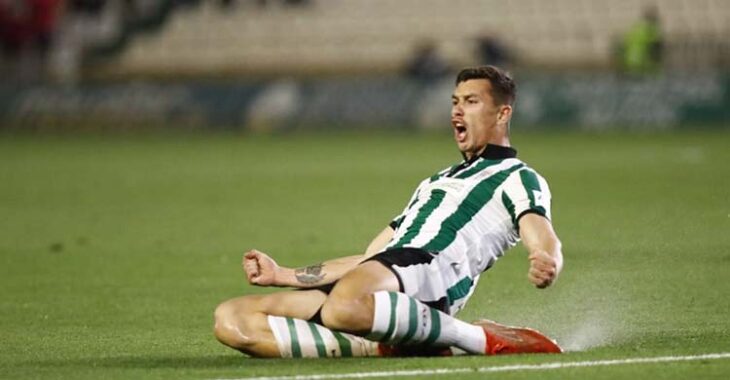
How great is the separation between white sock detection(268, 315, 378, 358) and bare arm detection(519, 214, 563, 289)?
95 centimetres

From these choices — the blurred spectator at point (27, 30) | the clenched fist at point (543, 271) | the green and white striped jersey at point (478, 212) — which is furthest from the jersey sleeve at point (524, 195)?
the blurred spectator at point (27, 30)

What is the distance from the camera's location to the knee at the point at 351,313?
277 inches

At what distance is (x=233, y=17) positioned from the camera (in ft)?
121

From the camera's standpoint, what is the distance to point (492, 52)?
33.8 metres

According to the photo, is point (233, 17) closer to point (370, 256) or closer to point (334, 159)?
point (334, 159)

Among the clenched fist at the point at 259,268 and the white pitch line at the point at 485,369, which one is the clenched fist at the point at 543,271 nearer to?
the white pitch line at the point at 485,369

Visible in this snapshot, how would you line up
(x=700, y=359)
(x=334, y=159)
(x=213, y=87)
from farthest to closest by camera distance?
(x=213, y=87) < (x=334, y=159) < (x=700, y=359)

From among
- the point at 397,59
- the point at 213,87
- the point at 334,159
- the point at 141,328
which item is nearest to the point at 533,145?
the point at 334,159

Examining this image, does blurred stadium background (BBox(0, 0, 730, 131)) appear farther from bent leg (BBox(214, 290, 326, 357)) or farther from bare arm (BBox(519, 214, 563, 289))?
bare arm (BBox(519, 214, 563, 289))

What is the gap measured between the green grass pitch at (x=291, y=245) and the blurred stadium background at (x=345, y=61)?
10.4 feet

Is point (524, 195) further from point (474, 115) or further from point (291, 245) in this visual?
point (291, 245)

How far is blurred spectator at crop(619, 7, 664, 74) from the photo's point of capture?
32.3 m

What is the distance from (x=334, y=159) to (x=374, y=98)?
273 inches

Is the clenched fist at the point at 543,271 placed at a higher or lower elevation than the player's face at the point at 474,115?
lower
